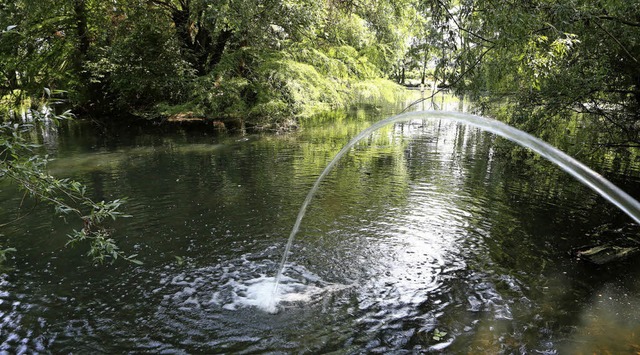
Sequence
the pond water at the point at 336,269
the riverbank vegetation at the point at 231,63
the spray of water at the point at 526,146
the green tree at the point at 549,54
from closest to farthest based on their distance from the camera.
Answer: the spray of water at the point at 526,146, the pond water at the point at 336,269, the green tree at the point at 549,54, the riverbank vegetation at the point at 231,63

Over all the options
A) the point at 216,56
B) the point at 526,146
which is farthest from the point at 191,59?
the point at 526,146

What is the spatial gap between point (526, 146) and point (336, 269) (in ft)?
15.3

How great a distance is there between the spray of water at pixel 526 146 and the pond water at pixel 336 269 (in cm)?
32

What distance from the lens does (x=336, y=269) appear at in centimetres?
759

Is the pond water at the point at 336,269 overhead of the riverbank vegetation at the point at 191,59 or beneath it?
beneath

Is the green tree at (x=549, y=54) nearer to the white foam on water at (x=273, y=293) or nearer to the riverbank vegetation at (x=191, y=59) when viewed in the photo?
the white foam on water at (x=273, y=293)

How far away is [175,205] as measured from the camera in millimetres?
11008

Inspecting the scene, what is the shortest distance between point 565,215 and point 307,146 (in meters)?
12.0

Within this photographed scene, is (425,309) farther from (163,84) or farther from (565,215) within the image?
(163,84)

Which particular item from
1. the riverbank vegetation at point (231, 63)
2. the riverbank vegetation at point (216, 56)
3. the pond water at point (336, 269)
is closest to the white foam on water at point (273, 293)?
the pond water at point (336, 269)

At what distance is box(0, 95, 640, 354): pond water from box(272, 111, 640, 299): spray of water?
32 cm

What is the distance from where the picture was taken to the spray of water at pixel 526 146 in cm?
521

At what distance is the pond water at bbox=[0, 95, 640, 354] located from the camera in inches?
224

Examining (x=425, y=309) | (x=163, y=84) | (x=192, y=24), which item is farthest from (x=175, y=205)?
(x=192, y=24)
